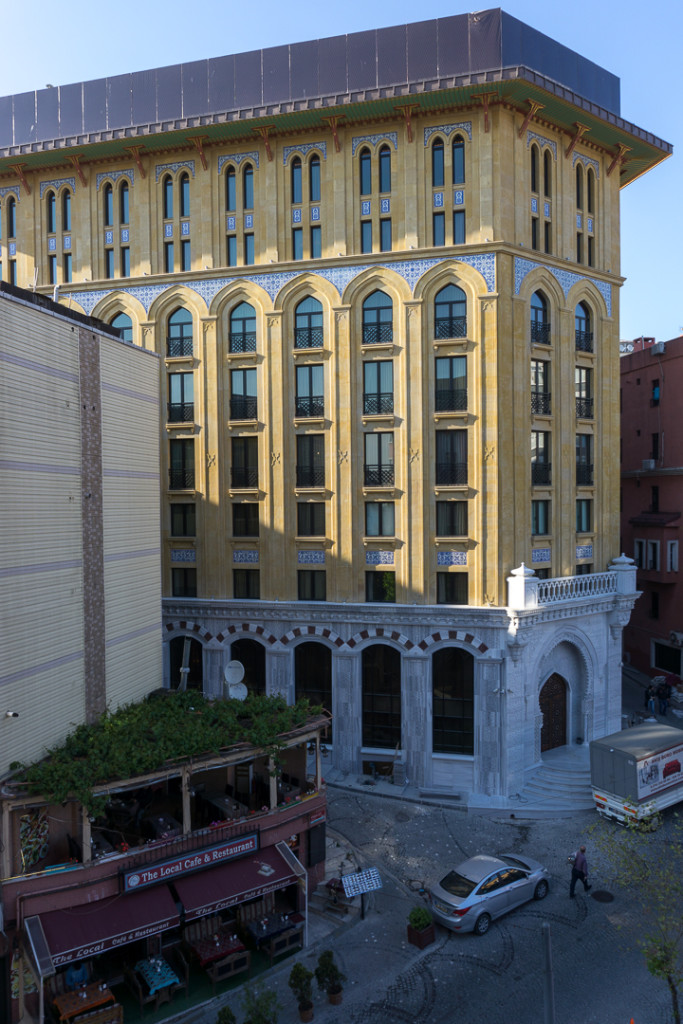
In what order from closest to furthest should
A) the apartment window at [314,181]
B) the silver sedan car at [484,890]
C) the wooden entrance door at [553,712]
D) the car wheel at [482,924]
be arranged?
the silver sedan car at [484,890]
the car wheel at [482,924]
the apartment window at [314,181]
the wooden entrance door at [553,712]

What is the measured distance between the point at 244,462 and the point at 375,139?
51.9 feet

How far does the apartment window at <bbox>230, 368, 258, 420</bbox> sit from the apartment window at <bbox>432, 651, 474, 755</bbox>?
46.6 ft

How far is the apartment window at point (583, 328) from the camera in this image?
3616 cm

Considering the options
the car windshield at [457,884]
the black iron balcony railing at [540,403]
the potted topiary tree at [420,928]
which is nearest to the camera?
the potted topiary tree at [420,928]

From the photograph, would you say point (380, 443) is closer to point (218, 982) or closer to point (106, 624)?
point (106, 624)

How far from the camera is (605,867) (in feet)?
85.8

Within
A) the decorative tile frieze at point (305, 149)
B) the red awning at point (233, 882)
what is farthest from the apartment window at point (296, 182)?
the red awning at point (233, 882)

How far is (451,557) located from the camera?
3344cm

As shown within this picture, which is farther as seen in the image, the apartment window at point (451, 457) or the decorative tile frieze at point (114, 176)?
the decorative tile frieze at point (114, 176)

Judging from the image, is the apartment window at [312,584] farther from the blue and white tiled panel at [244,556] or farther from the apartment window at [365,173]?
the apartment window at [365,173]

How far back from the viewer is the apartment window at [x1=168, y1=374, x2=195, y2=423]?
36.4 meters

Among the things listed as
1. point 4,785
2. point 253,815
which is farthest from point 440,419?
point 4,785

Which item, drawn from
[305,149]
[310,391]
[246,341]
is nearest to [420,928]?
[310,391]

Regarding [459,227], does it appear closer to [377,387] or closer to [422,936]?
[377,387]
